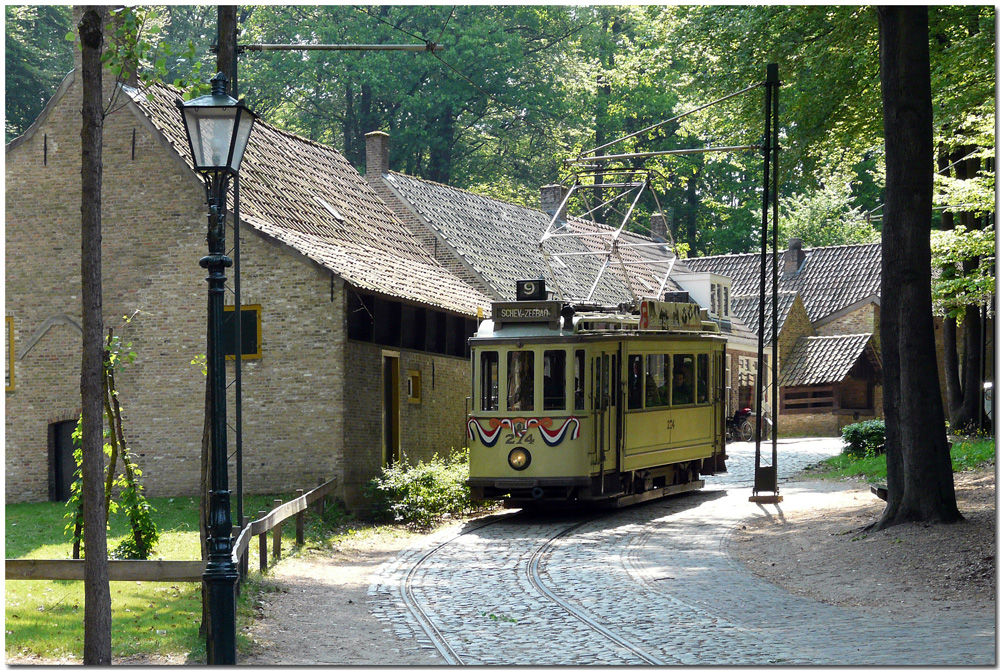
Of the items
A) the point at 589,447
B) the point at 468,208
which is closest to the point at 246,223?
the point at 589,447

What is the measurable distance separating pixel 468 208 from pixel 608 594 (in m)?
22.7

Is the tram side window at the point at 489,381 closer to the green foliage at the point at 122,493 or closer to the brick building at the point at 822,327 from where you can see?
the green foliage at the point at 122,493

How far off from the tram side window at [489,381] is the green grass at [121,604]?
10.1 feet

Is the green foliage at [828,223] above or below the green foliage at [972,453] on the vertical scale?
above

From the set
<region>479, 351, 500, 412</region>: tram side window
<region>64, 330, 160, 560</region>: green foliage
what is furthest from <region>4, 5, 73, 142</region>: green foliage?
<region>64, 330, 160, 560</region>: green foliage

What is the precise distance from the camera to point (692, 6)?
2664 cm

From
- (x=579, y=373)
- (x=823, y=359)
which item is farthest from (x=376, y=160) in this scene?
(x=823, y=359)

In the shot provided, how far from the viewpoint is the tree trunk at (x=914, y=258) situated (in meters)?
14.7

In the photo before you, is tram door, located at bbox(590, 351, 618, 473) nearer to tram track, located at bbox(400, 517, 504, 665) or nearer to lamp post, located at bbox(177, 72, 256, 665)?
tram track, located at bbox(400, 517, 504, 665)

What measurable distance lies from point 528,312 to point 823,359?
28057mm

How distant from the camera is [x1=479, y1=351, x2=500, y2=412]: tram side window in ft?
61.8

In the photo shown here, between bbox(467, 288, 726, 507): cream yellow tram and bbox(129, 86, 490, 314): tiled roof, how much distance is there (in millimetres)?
3395

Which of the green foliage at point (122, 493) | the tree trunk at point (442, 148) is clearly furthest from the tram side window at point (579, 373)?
the tree trunk at point (442, 148)

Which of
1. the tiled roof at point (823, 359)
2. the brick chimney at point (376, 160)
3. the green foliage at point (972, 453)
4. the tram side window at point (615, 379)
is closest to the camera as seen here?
the tram side window at point (615, 379)
